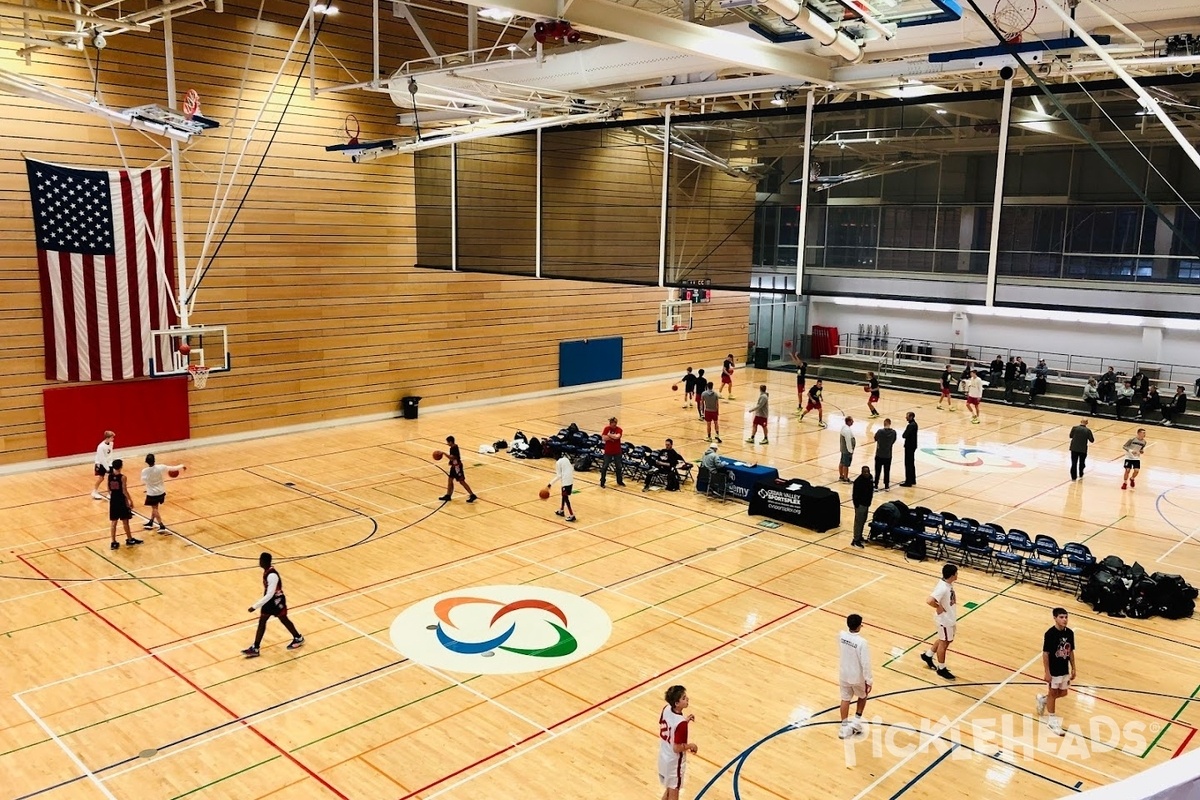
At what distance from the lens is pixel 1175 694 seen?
1066 cm

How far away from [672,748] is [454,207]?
61.1ft

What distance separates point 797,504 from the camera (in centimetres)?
1684

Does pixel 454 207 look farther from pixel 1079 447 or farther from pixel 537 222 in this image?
pixel 1079 447

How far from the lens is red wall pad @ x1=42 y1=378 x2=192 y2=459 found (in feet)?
63.5

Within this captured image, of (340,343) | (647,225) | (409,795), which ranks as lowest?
(409,795)

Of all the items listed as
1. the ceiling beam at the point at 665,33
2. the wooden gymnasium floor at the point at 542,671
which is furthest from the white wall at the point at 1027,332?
the ceiling beam at the point at 665,33

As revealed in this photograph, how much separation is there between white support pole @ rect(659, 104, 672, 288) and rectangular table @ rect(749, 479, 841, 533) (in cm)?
489


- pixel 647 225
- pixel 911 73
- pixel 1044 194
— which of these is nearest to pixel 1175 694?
pixel 1044 194

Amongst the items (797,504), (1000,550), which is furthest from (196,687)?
(1000,550)

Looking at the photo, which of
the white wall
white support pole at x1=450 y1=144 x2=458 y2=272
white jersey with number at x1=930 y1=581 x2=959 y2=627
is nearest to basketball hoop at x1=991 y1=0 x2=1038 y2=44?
white jersey with number at x1=930 y1=581 x2=959 y2=627

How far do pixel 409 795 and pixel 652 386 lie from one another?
2481 cm

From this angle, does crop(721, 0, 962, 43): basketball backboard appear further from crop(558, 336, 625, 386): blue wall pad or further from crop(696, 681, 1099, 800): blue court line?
crop(558, 336, 625, 386): blue wall pad

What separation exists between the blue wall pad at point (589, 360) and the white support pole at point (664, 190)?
11488 millimetres

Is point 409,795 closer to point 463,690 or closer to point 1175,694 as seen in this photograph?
point 463,690
